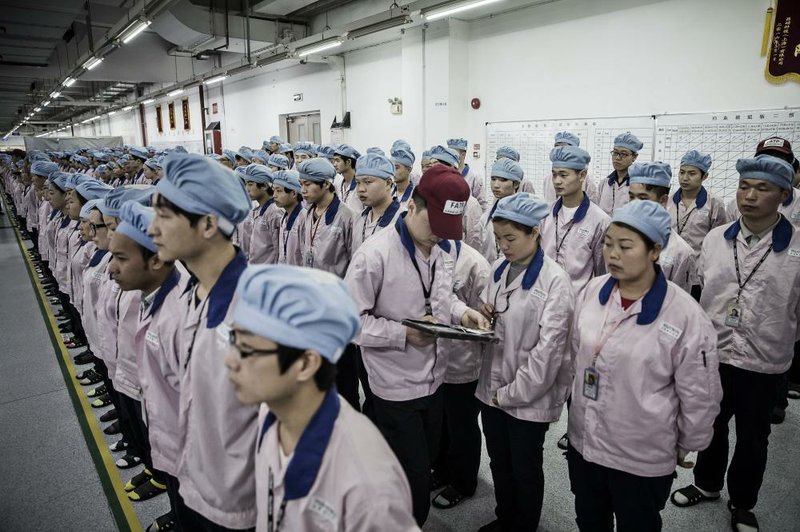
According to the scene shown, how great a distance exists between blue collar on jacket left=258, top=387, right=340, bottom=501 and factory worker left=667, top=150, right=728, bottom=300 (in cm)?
432

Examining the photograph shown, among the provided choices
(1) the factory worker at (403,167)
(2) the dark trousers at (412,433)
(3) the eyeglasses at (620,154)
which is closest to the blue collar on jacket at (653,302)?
(2) the dark trousers at (412,433)

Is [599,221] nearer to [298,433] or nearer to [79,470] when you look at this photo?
[298,433]

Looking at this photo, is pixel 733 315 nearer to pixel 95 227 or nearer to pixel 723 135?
pixel 95 227

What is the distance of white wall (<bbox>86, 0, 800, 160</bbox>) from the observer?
5.48 meters

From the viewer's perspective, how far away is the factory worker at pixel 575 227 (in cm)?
375

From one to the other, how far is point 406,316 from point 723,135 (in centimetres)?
539

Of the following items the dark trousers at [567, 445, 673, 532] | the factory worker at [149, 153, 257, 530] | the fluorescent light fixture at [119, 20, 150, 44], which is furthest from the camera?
the fluorescent light fixture at [119, 20, 150, 44]

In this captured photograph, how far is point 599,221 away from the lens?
148 inches

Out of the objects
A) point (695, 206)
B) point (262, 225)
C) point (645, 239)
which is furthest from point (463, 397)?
point (262, 225)

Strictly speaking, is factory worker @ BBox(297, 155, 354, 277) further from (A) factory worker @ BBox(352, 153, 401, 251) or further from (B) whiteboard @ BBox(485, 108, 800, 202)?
(B) whiteboard @ BBox(485, 108, 800, 202)

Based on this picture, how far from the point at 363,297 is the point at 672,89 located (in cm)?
574

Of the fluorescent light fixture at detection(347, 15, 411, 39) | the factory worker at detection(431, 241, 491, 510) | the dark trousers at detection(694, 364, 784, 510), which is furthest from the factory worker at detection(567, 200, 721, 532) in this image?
the fluorescent light fixture at detection(347, 15, 411, 39)

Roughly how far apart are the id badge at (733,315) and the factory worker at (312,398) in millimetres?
2381

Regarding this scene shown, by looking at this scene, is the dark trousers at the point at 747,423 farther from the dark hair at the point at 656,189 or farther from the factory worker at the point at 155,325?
the factory worker at the point at 155,325
